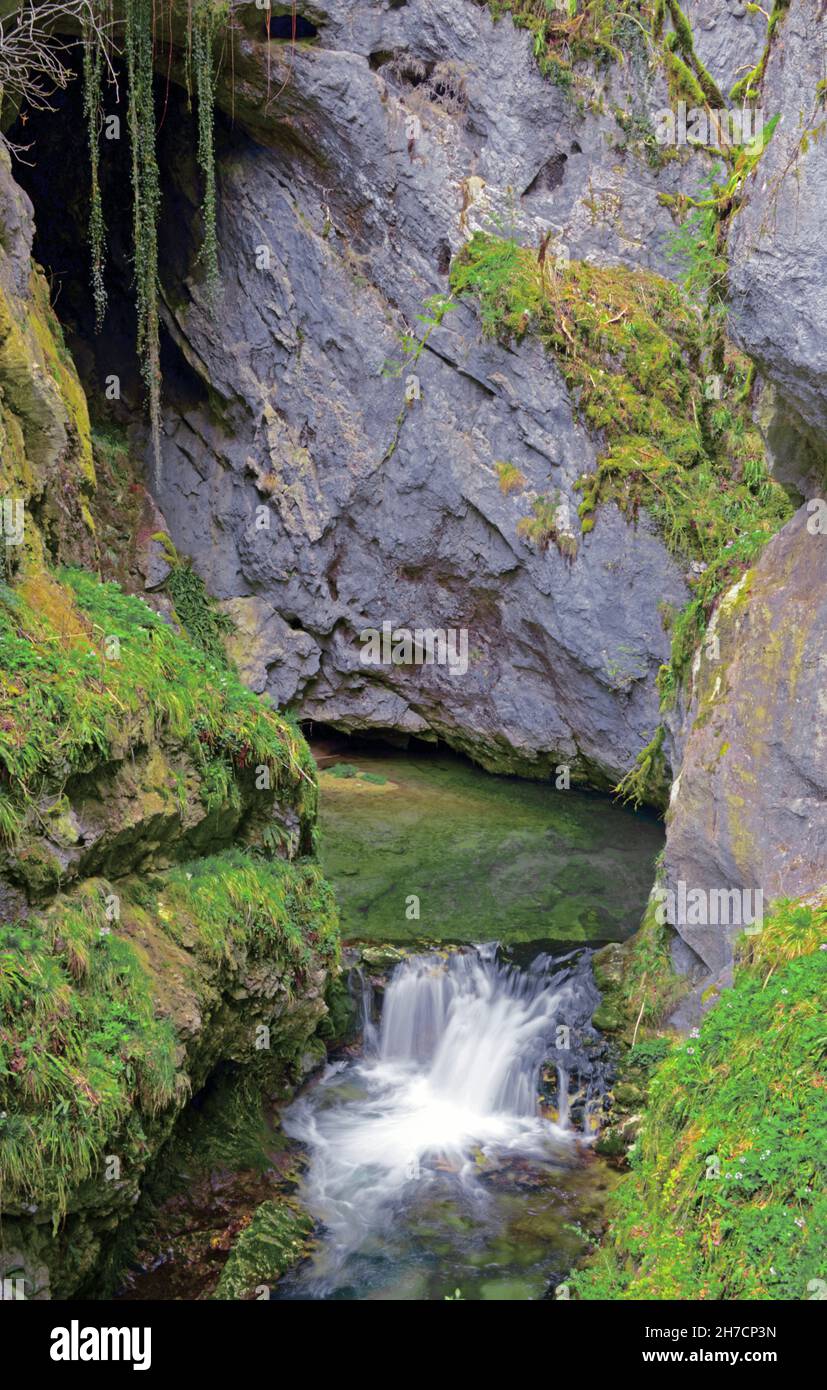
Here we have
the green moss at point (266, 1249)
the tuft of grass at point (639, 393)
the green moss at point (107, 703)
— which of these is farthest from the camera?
the tuft of grass at point (639, 393)

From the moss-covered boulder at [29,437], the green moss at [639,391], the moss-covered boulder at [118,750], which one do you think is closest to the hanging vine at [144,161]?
the moss-covered boulder at [29,437]

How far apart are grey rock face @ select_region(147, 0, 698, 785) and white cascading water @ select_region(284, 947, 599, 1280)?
3902 millimetres

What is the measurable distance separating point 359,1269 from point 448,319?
357 inches

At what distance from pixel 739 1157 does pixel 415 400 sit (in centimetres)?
919

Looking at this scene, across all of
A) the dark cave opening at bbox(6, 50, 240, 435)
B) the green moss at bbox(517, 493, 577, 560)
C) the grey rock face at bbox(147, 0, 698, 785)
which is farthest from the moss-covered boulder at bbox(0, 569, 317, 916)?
the dark cave opening at bbox(6, 50, 240, 435)

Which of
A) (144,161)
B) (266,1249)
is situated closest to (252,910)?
(266,1249)

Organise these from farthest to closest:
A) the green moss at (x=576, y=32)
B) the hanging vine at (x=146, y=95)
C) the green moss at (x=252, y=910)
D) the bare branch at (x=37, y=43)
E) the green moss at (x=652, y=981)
Result: the green moss at (x=576, y=32)
the hanging vine at (x=146, y=95)
the green moss at (x=652, y=981)
the bare branch at (x=37, y=43)
the green moss at (x=252, y=910)

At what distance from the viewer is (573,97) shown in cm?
1145

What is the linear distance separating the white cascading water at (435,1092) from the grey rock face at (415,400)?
3.90 metres

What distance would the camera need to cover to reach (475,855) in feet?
35.0

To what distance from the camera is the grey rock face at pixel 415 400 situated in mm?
11047

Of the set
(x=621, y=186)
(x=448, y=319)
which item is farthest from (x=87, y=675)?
(x=621, y=186)

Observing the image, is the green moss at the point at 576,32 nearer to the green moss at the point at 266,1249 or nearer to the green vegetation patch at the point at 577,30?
the green vegetation patch at the point at 577,30
